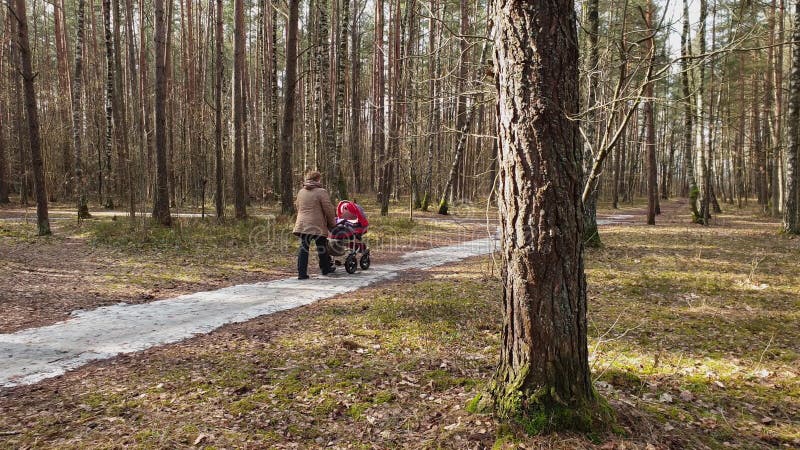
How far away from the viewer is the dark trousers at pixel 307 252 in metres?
8.61

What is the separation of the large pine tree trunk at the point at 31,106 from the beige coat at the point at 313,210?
29.0 ft

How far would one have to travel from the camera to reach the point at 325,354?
16.0 ft

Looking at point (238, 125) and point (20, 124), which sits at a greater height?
point (20, 124)

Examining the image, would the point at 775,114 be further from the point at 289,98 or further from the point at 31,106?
the point at 31,106

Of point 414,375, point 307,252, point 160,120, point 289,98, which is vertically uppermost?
A: point 289,98

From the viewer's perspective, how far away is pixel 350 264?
941cm

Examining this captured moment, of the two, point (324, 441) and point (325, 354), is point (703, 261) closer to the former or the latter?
point (325, 354)

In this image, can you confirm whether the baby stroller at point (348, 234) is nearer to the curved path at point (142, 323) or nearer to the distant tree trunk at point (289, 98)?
the curved path at point (142, 323)

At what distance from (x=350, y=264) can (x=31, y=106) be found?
1021 centimetres

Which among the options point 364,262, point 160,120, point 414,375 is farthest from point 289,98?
point 414,375

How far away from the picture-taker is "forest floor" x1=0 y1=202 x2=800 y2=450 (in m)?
3.22

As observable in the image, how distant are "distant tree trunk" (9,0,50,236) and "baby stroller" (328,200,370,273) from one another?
364 inches

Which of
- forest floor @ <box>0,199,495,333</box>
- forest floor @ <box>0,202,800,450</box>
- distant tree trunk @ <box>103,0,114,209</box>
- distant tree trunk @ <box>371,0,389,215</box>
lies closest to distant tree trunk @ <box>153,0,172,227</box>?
forest floor @ <box>0,199,495,333</box>

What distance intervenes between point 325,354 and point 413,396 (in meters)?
1.34
